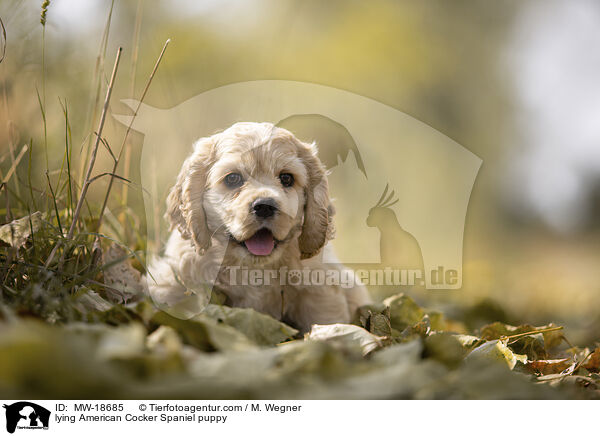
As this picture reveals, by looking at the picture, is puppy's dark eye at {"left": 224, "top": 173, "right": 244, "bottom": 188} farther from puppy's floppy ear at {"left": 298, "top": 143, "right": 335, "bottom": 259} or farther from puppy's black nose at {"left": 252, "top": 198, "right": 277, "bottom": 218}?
puppy's floppy ear at {"left": 298, "top": 143, "right": 335, "bottom": 259}

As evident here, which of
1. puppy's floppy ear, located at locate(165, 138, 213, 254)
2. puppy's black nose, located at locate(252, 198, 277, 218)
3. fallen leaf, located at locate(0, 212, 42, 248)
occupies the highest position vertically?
puppy's floppy ear, located at locate(165, 138, 213, 254)

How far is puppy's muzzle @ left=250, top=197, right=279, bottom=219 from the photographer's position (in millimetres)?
1996

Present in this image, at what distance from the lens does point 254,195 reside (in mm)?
2029

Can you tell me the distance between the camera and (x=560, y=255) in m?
6.59

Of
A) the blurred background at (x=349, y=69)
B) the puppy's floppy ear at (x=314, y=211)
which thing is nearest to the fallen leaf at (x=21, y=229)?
the blurred background at (x=349, y=69)

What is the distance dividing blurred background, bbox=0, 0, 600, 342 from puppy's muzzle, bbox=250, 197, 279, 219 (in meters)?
0.62

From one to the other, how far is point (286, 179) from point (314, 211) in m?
0.19

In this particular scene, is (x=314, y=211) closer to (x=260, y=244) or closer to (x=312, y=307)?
(x=260, y=244)

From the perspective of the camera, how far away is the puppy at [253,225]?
2094 millimetres
